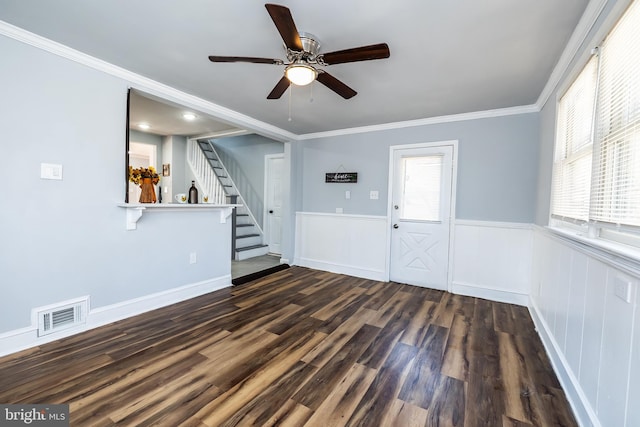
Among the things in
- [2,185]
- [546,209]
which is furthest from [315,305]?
[2,185]

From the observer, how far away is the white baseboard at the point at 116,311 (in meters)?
2.12

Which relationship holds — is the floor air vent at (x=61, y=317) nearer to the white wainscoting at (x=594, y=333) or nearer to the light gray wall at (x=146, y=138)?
the white wainscoting at (x=594, y=333)

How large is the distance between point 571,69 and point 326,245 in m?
3.77

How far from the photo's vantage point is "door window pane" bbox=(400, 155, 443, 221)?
3.96 metres

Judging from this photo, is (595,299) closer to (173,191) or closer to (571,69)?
(571,69)

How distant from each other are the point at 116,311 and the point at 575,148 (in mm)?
4325

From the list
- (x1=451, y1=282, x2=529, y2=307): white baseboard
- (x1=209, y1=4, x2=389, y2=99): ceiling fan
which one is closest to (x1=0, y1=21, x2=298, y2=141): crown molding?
(x1=209, y1=4, x2=389, y2=99): ceiling fan

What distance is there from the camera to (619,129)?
1374 millimetres

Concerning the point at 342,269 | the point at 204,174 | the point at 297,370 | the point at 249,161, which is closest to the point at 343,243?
the point at 342,269

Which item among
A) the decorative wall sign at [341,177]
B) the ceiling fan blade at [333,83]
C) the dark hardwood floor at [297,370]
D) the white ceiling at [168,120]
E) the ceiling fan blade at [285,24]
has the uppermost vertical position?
the white ceiling at [168,120]

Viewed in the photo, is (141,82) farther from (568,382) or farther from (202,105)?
(568,382)

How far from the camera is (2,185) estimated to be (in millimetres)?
2055

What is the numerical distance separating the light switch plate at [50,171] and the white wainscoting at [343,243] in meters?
3.41

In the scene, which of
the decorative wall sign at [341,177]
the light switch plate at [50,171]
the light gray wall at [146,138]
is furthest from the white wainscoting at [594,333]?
the light gray wall at [146,138]
